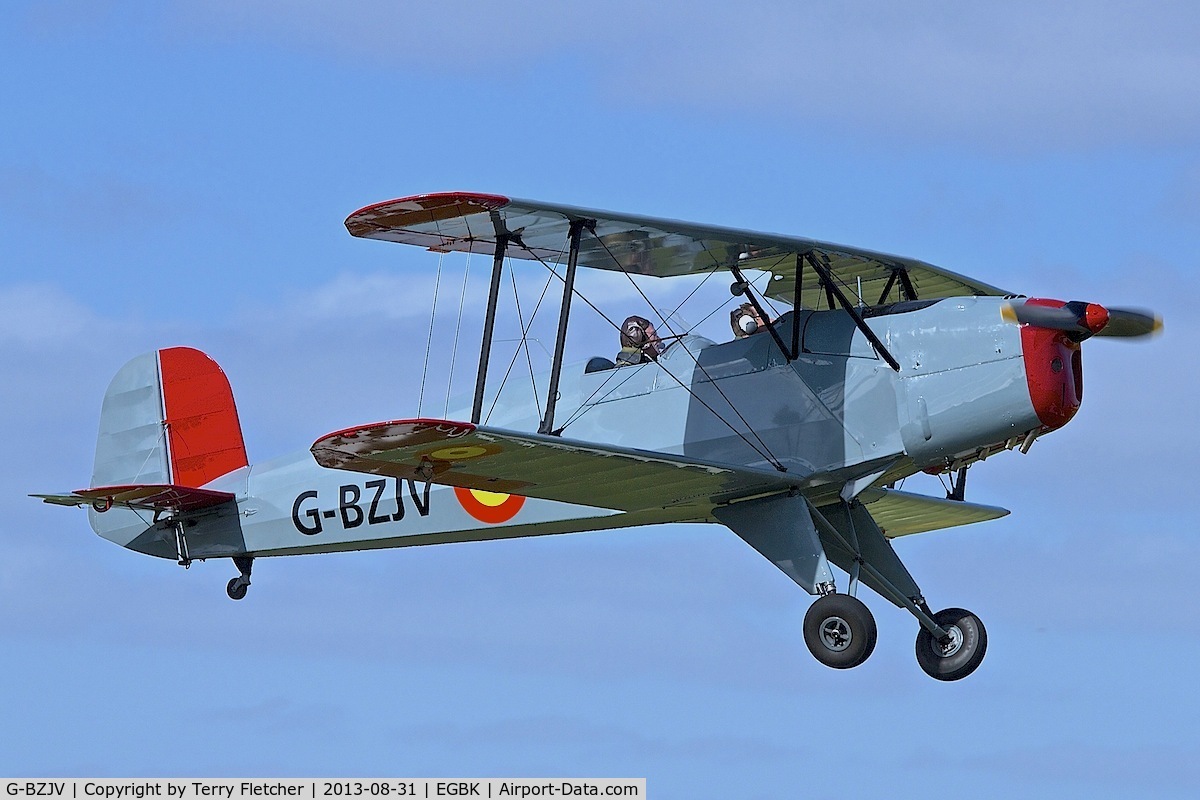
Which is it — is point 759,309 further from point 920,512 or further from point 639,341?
point 920,512

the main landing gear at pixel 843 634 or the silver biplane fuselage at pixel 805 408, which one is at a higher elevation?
the silver biplane fuselage at pixel 805 408

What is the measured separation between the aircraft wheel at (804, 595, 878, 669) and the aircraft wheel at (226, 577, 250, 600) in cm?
528

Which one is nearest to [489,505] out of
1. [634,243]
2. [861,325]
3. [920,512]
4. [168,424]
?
[634,243]

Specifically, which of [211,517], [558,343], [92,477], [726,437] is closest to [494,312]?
[558,343]

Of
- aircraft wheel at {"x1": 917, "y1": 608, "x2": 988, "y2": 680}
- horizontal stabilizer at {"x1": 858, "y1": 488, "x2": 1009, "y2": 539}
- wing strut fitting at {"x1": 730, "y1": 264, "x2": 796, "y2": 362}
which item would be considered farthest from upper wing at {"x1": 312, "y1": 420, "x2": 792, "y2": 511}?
horizontal stabilizer at {"x1": 858, "y1": 488, "x2": 1009, "y2": 539}

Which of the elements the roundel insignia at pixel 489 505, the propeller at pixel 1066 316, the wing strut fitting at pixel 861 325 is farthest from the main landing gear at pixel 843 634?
the roundel insignia at pixel 489 505

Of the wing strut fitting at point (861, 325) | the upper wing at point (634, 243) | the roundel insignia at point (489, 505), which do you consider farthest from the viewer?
the roundel insignia at point (489, 505)

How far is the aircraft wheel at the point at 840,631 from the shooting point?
44.0ft

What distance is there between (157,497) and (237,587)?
0.97m

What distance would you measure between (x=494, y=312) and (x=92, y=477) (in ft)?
20.5

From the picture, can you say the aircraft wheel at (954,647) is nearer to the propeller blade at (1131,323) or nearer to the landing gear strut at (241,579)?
the propeller blade at (1131,323)

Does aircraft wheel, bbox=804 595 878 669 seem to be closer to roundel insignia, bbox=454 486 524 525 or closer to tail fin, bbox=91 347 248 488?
roundel insignia, bbox=454 486 524 525

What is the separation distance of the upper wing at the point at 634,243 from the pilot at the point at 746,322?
14.4 inches

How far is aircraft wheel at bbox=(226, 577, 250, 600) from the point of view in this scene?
1678 centimetres
